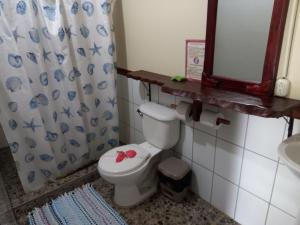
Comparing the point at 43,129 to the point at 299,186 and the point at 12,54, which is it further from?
the point at 299,186

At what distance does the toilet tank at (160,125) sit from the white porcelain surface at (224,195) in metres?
0.43

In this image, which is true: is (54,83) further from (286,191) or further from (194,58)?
(286,191)

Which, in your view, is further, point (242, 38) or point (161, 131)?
point (161, 131)

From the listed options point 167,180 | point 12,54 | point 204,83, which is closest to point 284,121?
point 204,83

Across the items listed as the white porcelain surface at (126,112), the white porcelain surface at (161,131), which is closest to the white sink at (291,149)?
the white porcelain surface at (161,131)

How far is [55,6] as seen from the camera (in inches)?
63.7

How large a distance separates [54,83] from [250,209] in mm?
1677

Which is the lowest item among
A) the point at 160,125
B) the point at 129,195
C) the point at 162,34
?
the point at 129,195

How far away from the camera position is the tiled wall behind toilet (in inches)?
48.1

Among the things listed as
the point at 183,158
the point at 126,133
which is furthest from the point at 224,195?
the point at 126,133

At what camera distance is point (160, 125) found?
1.68 meters

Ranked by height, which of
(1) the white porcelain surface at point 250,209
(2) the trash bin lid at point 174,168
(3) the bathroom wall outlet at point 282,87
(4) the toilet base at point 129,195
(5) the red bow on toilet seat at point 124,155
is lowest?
(4) the toilet base at point 129,195

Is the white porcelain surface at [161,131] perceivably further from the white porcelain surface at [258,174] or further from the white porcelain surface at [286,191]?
the white porcelain surface at [286,191]

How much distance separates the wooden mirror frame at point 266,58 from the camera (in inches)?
40.7
